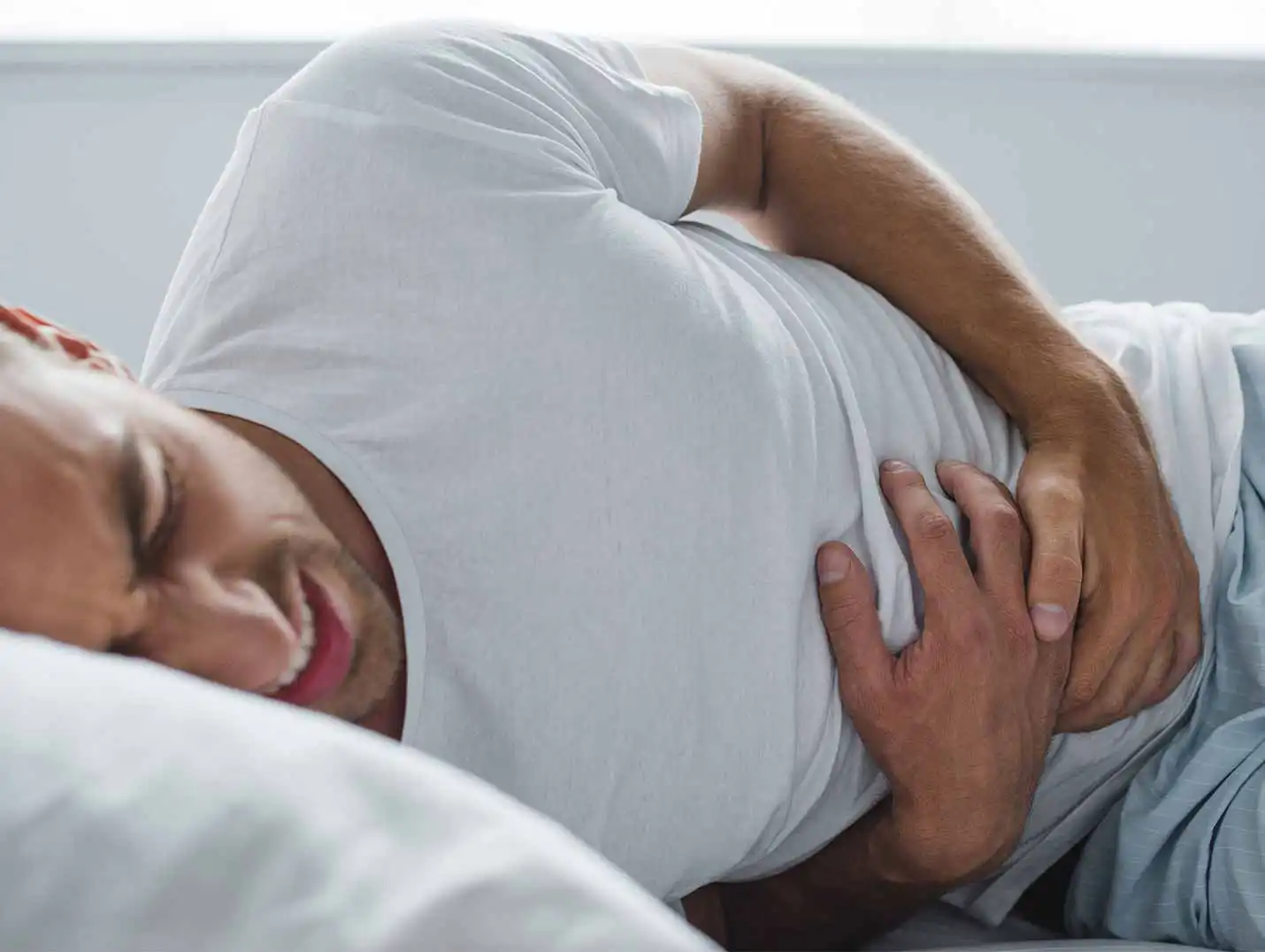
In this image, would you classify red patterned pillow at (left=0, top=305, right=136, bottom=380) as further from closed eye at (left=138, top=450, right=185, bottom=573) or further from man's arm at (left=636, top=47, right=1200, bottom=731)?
man's arm at (left=636, top=47, right=1200, bottom=731)

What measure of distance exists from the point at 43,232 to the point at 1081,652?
1462 millimetres

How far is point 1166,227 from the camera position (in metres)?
1.73

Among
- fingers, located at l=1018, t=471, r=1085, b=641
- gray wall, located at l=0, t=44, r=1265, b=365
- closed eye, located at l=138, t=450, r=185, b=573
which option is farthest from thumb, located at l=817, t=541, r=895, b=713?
gray wall, located at l=0, t=44, r=1265, b=365

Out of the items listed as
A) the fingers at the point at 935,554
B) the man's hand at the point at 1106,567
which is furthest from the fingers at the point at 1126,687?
the fingers at the point at 935,554

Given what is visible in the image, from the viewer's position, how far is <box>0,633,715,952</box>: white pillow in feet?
0.67

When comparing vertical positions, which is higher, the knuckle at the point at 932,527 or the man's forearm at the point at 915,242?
the man's forearm at the point at 915,242

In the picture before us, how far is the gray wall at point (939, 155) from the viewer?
168cm

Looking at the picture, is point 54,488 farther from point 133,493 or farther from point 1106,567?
point 1106,567

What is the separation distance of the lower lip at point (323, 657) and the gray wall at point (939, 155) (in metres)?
1.23

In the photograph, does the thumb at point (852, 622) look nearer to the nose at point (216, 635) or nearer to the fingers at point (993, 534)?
the fingers at point (993, 534)

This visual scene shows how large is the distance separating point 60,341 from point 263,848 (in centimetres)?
57

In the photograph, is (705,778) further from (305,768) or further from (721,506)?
(305,768)

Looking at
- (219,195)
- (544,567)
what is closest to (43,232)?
(219,195)

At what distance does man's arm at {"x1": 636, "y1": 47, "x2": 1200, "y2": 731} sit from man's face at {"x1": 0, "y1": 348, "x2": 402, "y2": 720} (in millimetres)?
383
